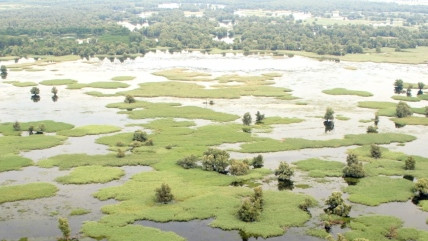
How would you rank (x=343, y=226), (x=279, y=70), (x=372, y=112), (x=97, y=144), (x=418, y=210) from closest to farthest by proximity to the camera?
1. (x=343, y=226)
2. (x=418, y=210)
3. (x=97, y=144)
4. (x=372, y=112)
5. (x=279, y=70)

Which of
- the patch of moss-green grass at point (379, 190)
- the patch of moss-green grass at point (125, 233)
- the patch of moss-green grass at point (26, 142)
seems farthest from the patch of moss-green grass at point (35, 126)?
the patch of moss-green grass at point (379, 190)

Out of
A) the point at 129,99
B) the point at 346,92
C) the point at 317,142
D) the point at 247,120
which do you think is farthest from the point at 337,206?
the point at 346,92

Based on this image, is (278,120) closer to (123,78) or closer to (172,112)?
(172,112)

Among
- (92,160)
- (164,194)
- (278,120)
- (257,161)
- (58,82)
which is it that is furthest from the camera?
(58,82)

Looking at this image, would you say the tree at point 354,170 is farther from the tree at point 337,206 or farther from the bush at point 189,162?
the bush at point 189,162

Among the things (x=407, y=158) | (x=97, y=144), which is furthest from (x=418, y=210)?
(x=97, y=144)

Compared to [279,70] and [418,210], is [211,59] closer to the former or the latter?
[279,70]

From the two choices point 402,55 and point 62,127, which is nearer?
point 62,127

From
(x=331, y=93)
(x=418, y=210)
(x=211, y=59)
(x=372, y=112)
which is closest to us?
(x=418, y=210)
